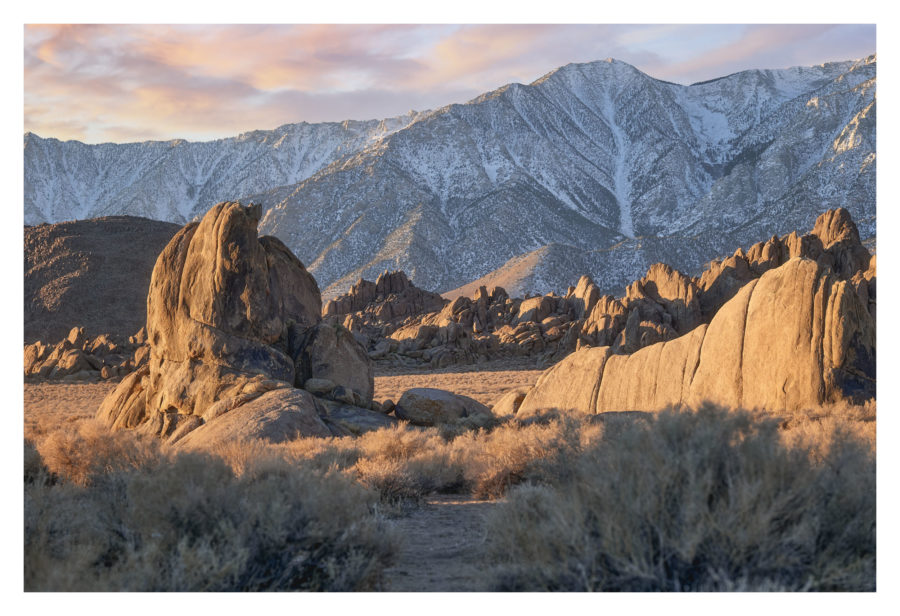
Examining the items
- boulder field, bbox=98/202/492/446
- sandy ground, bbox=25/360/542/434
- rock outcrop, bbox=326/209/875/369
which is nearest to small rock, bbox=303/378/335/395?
boulder field, bbox=98/202/492/446

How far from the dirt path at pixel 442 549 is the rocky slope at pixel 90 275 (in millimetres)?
63482

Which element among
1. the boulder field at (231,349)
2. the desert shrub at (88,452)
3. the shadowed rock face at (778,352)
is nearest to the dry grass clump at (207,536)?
the desert shrub at (88,452)

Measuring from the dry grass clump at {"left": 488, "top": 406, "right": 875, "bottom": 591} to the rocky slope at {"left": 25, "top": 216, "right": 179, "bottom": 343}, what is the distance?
67.7 meters

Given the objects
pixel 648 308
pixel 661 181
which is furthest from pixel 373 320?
pixel 661 181

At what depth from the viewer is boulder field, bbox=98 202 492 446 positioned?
18453 mm

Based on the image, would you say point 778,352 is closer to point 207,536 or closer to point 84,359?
point 207,536

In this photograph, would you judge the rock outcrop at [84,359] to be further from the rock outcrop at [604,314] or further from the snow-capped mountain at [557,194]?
the snow-capped mountain at [557,194]

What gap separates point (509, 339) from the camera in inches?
2159

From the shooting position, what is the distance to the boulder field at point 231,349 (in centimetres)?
1845

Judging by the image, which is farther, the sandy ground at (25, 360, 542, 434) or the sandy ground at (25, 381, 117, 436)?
the sandy ground at (25, 360, 542, 434)

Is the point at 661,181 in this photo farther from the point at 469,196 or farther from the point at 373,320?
the point at 373,320

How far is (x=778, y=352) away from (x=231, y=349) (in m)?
12.2

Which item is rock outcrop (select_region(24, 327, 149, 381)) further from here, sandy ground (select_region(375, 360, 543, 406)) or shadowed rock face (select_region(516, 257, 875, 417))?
shadowed rock face (select_region(516, 257, 875, 417))

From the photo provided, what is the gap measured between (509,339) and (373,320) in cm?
2094
